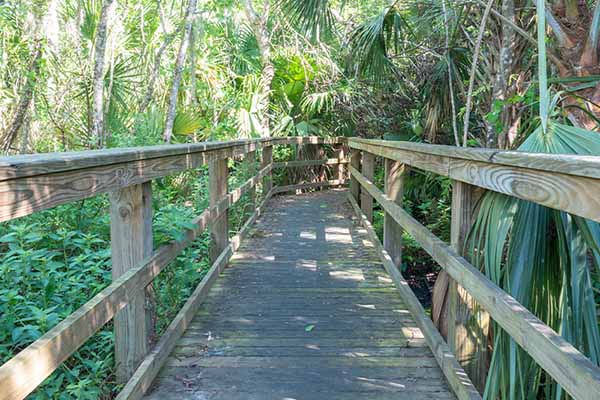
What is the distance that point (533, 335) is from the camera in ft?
5.02

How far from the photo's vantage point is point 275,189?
9.65 metres

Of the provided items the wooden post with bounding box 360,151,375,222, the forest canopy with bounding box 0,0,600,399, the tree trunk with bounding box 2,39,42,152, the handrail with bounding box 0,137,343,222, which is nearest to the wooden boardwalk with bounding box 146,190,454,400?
the forest canopy with bounding box 0,0,600,399

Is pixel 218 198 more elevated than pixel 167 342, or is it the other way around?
pixel 218 198

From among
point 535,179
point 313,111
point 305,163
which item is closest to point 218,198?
point 535,179

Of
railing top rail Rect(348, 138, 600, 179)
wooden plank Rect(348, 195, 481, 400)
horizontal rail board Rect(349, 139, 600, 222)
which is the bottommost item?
wooden plank Rect(348, 195, 481, 400)

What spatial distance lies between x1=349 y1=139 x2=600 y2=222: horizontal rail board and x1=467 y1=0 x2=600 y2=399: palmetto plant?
12 centimetres

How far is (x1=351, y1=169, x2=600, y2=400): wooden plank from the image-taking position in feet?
4.22

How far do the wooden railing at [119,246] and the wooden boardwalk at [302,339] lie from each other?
19 cm

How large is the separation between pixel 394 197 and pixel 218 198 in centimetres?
142

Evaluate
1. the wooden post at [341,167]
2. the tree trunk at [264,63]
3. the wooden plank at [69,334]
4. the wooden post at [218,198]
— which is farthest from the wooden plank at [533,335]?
the wooden post at [341,167]

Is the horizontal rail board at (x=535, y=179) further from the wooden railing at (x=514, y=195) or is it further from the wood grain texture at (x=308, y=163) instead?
the wood grain texture at (x=308, y=163)

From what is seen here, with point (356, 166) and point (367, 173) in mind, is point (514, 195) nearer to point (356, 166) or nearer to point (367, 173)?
point (367, 173)

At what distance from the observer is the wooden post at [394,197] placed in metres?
4.24

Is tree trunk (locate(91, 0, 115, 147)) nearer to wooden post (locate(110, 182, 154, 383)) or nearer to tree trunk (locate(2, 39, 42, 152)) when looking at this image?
tree trunk (locate(2, 39, 42, 152))
